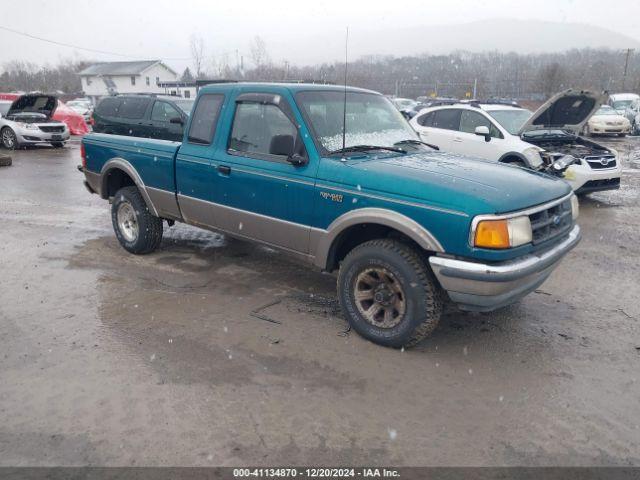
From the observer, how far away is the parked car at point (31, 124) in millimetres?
16984

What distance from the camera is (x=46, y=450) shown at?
111 inches

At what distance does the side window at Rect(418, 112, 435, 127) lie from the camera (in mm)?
10633

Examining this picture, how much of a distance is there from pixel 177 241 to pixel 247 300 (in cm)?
245

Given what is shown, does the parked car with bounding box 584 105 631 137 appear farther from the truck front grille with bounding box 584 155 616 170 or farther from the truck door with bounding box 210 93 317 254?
the truck door with bounding box 210 93 317 254

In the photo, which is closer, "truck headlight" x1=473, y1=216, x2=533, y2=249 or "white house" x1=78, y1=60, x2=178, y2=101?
"truck headlight" x1=473, y1=216, x2=533, y2=249

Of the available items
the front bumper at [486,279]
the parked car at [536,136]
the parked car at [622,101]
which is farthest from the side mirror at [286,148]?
the parked car at [622,101]

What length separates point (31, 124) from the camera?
677 inches

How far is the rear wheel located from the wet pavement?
44.3ft

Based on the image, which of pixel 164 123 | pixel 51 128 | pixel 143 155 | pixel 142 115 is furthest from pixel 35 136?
pixel 143 155

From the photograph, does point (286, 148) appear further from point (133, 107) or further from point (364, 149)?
point (133, 107)

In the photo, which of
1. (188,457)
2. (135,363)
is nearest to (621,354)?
(188,457)

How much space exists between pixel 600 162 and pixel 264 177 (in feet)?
24.0

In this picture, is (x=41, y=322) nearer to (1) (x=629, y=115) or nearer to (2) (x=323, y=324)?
(2) (x=323, y=324)

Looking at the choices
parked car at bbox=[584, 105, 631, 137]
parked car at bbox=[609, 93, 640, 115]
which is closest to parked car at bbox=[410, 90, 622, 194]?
parked car at bbox=[584, 105, 631, 137]
